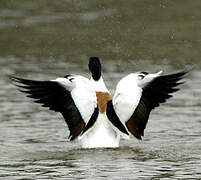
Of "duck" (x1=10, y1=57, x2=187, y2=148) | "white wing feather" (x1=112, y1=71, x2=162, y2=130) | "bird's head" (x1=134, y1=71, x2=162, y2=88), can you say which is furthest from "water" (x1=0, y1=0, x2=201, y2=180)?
"bird's head" (x1=134, y1=71, x2=162, y2=88)

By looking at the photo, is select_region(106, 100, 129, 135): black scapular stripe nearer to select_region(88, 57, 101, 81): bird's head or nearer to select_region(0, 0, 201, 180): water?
select_region(0, 0, 201, 180): water

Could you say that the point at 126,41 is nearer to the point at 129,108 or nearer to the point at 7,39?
the point at 7,39

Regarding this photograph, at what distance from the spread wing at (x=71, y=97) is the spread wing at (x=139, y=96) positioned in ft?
1.03

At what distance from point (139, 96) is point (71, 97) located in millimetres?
802

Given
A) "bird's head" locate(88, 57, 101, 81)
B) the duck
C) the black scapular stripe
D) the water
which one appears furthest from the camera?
"bird's head" locate(88, 57, 101, 81)

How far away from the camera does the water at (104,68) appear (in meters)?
8.72

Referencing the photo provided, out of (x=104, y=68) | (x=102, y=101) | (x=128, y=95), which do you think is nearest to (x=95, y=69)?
(x=102, y=101)

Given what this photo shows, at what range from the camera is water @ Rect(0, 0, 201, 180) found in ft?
28.6

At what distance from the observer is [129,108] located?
30.6ft

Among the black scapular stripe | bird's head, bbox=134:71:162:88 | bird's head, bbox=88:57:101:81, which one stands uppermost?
bird's head, bbox=88:57:101:81

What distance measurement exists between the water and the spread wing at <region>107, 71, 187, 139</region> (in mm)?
379

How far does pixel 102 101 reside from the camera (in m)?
9.45

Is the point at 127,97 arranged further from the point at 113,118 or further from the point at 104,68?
the point at 104,68

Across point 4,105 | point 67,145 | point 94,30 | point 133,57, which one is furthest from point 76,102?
point 94,30
